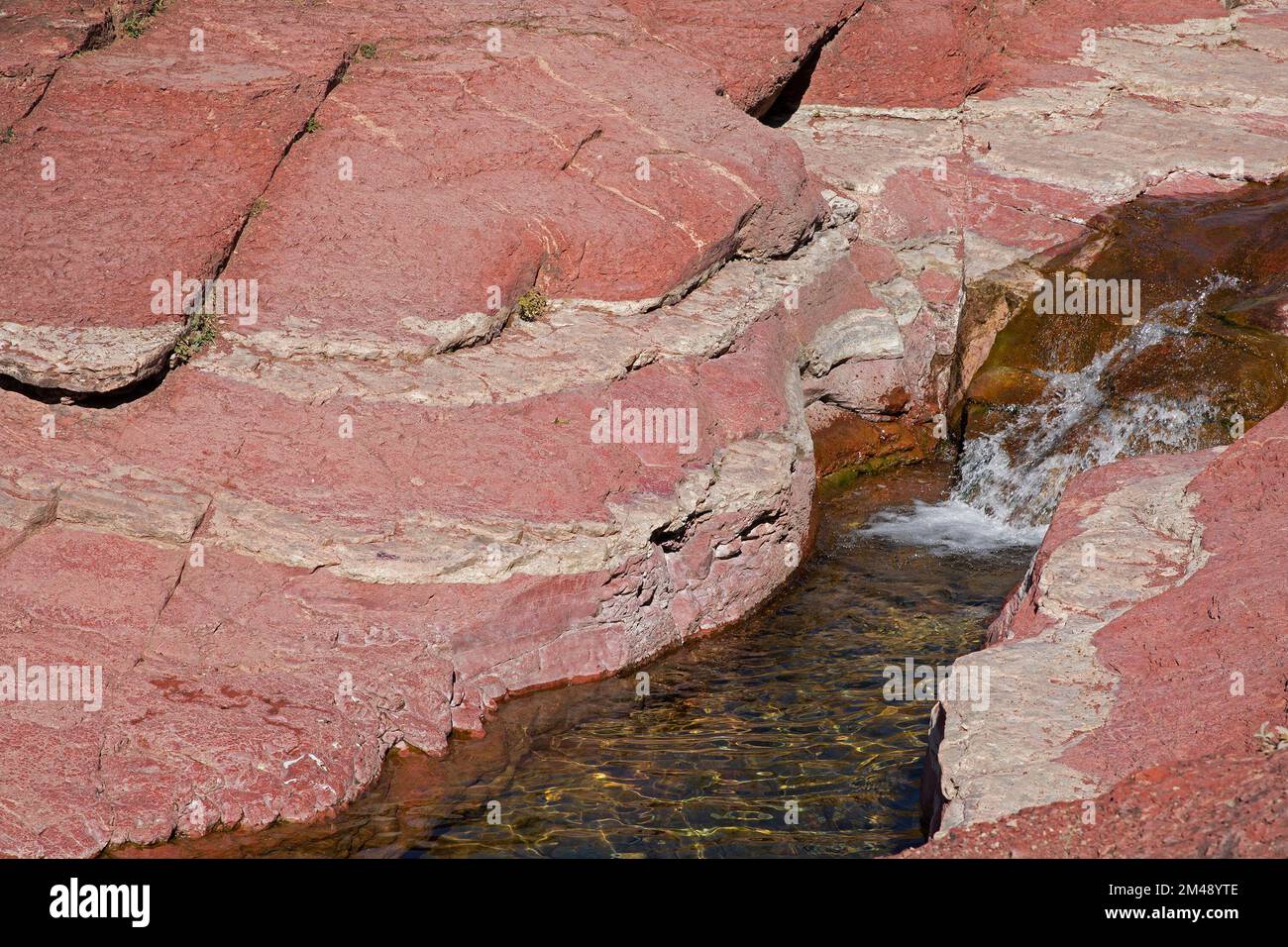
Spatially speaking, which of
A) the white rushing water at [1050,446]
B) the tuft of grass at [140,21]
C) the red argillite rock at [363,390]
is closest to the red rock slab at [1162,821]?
the red argillite rock at [363,390]

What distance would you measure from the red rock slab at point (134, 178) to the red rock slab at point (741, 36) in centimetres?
316

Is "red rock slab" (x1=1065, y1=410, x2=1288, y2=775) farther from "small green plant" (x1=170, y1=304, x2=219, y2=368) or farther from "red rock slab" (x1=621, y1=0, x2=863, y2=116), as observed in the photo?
"red rock slab" (x1=621, y1=0, x2=863, y2=116)

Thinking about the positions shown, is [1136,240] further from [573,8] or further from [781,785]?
[781,785]

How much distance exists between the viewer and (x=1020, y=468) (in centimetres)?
980

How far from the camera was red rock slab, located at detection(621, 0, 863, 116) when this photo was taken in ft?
36.6

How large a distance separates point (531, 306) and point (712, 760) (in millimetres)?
3290

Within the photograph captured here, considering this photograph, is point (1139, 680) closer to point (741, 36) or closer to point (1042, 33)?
point (741, 36)

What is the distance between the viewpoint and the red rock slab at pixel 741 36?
11.2 m

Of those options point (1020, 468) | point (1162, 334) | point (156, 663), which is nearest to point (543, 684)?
point (156, 663)

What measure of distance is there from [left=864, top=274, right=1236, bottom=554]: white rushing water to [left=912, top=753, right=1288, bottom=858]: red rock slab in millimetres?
4477

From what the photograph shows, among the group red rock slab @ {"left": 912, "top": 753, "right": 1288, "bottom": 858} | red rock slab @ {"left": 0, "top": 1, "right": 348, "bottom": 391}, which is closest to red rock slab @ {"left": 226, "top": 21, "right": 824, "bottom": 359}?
red rock slab @ {"left": 0, "top": 1, "right": 348, "bottom": 391}

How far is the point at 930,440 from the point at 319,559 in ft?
18.5

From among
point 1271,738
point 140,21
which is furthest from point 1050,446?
point 140,21

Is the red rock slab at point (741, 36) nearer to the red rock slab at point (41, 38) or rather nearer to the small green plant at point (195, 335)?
the red rock slab at point (41, 38)
